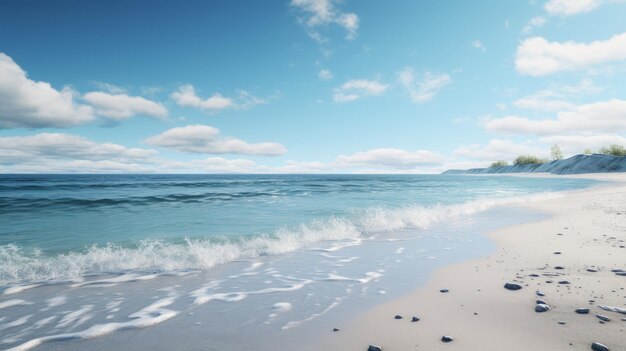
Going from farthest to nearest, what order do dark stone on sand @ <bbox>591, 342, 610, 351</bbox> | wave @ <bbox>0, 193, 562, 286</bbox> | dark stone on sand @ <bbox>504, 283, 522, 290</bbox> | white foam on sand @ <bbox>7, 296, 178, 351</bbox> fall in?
1. wave @ <bbox>0, 193, 562, 286</bbox>
2. dark stone on sand @ <bbox>504, 283, 522, 290</bbox>
3. white foam on sand @ <bbox>7, 296, 178, 351</bbox>
4. dark stone on sand @ <bbox>591, 342, 610, 351</bbox>

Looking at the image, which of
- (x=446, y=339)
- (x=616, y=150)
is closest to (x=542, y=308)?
(x=446, y=339)

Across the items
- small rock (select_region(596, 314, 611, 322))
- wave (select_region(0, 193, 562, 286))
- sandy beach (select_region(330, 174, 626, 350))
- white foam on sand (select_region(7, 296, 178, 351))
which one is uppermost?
small rock (select_region(596, 314, 611, 322))

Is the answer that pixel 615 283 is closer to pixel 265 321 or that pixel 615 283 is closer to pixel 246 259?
pixel 265 321

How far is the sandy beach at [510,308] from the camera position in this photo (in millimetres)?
3598

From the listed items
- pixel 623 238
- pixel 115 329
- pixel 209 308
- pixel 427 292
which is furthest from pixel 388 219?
pixel 115 329

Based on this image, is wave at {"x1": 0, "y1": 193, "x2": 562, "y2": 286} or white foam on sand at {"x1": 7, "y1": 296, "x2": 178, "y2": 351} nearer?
white foam on sand at {"x1": 7, "y1": 296, "x2": 178, "y2": 351}

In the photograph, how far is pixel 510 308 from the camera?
451cm

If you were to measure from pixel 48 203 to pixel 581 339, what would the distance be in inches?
1240

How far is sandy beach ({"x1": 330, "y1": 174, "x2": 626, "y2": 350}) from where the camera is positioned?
3598 mm

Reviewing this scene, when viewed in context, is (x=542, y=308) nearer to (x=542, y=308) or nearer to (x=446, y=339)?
(x=542, y=308)

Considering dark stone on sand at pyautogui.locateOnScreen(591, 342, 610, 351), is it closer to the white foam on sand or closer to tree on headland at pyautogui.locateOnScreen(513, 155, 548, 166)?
the white foam on sand

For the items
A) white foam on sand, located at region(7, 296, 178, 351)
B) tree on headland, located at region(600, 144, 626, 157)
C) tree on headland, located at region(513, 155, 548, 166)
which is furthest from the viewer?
tree on headland, located at region(513, 155, 548, 166)

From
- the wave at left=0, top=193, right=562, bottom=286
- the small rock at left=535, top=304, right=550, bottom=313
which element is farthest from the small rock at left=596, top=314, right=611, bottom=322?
the wave at left=0, top=193, right=562, bottom=286

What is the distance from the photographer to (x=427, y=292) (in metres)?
5.42
